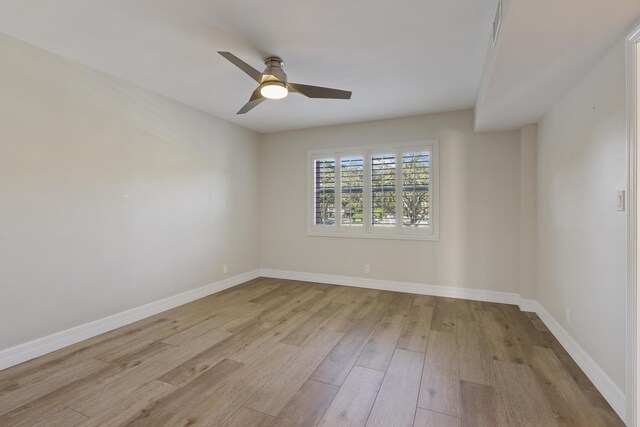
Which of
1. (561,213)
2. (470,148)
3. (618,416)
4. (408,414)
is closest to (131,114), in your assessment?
(408,414)

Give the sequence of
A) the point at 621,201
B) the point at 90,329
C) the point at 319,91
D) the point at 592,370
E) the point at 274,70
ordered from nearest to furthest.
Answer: the point at 621,201
the point at 592,370
the point at 274,70
the point at 319,91
the point at 90,329

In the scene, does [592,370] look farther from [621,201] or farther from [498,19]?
[498,19]

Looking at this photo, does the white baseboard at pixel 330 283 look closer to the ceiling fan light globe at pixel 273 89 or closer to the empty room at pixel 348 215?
the empty room at pixel 348 215

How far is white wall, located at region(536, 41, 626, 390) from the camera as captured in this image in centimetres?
194

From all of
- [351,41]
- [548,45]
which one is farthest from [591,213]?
[351,41]

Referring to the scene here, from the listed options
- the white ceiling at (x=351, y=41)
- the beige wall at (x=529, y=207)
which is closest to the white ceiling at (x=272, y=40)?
the white ceiling at (x=351, y=41)

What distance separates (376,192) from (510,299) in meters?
2.30

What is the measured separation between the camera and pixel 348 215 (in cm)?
496

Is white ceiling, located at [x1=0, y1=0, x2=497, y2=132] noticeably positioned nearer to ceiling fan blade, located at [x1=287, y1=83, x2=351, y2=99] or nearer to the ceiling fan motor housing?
the ceiling fan motor housing

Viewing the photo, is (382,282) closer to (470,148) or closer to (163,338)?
(470,148)

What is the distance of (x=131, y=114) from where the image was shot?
340 centimetres

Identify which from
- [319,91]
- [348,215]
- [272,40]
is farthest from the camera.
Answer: [348,215]

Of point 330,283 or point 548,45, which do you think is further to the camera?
point 330,283

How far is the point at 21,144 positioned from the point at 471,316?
185 inches
